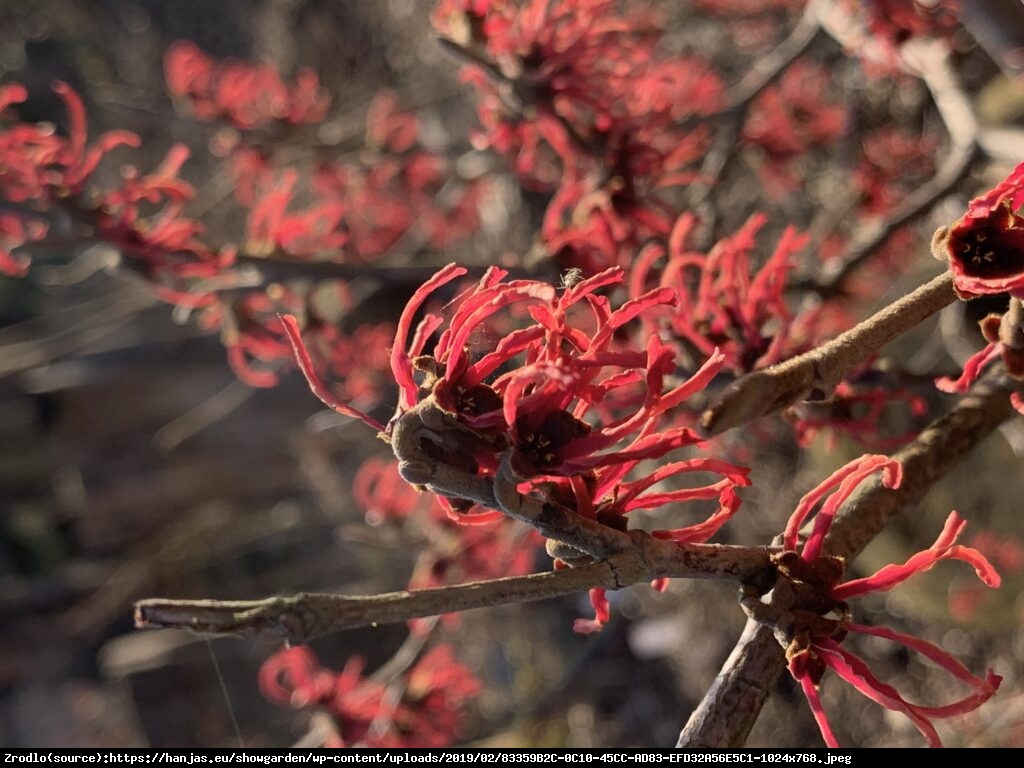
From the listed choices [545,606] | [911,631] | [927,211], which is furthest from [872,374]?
[545,606]

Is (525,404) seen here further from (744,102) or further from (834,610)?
(744,102)

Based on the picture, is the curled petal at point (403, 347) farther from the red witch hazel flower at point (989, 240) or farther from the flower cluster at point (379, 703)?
the flower cluster at point (379, 703)

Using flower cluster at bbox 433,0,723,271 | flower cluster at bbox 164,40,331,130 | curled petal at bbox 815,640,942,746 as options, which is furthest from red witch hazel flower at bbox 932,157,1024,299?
flower cluster at bbox 164,40,331,130

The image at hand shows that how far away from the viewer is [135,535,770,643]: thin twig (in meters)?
0.48

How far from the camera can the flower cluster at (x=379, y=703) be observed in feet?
4.97

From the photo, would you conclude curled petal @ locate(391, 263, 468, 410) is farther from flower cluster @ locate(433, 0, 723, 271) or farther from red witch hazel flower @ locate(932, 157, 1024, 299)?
flower cluster @ locate(433, 0, 723, 271)

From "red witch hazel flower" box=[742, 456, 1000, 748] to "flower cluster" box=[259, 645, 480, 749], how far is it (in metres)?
1.04

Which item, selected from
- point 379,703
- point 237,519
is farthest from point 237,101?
point 237,519

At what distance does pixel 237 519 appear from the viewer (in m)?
4.63

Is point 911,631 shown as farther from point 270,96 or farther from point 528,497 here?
point 528,497

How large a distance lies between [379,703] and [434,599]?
47.9 inches

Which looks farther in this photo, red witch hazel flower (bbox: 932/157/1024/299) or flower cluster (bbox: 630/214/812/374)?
flower cluster (bbox: 630/214/812/374)

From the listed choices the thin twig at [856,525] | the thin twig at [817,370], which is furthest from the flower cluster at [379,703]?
the thin twig at [817,370]

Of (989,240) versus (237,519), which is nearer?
(989,240)
